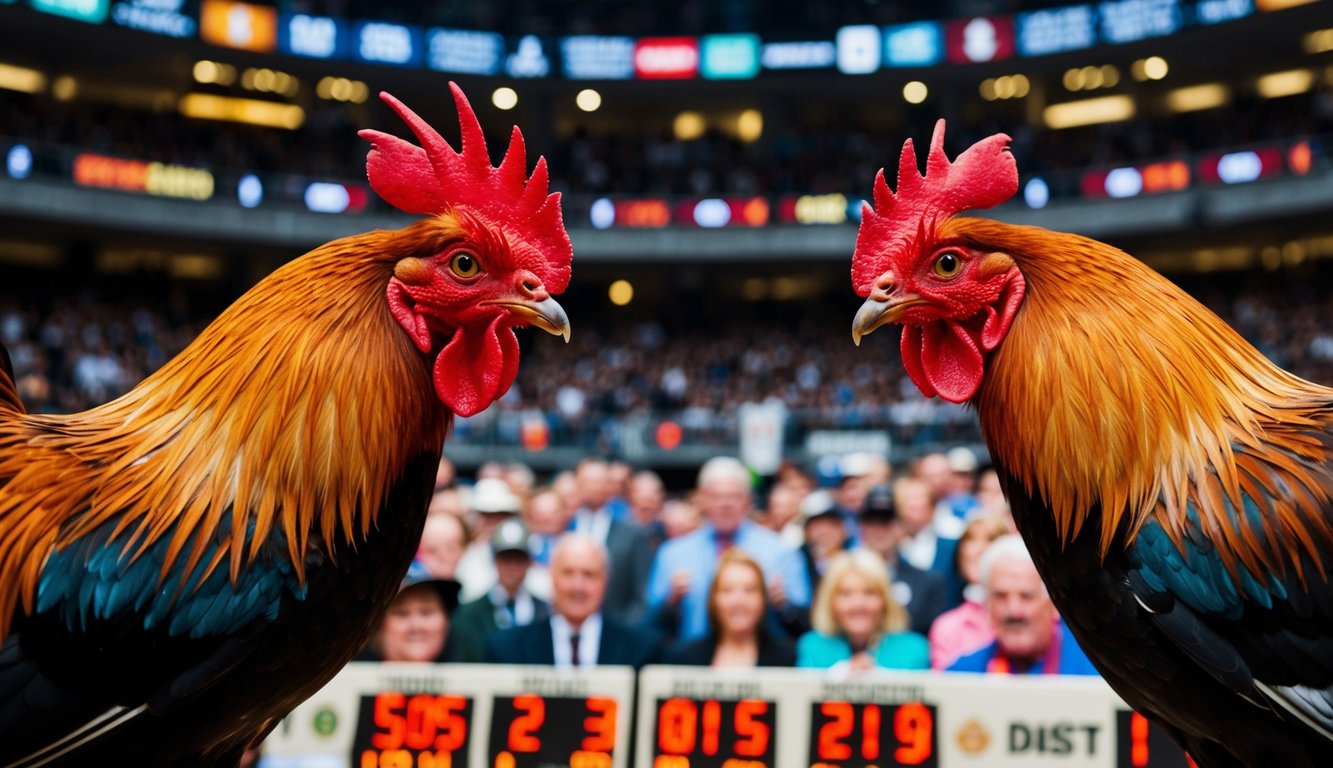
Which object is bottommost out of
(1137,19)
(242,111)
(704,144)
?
(242,111)

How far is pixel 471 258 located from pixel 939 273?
1.20 meters

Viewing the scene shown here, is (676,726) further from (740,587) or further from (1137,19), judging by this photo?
(1137,19)

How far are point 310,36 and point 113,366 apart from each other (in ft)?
32.2

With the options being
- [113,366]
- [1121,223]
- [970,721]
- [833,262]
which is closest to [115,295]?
[113,366]

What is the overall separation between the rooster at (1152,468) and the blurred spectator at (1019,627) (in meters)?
1.54

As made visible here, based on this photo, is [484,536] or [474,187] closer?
[474,187]

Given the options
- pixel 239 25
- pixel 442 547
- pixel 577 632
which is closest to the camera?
pixel 577 632

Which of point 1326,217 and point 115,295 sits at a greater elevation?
point 1326,217

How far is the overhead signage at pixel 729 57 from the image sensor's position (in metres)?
33.5

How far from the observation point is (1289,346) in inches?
989

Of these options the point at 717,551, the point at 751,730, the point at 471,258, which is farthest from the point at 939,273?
the point at 717,551

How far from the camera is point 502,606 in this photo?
25.3 ft

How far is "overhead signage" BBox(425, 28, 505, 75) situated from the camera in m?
32.3

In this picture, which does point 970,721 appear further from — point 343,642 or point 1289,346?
point 1289,346
